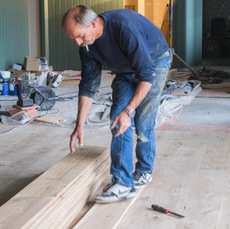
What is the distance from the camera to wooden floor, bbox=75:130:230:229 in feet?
6.82

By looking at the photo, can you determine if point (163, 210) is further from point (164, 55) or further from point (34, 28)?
point (34, 28)

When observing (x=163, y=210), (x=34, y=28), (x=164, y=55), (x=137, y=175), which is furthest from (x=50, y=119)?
(x=34, y=28)

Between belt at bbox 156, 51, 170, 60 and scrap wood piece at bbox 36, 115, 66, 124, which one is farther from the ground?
belt at bbox 156, 51, 170, 60

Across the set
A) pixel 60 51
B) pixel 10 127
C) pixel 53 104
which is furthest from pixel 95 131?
pixel 60 51

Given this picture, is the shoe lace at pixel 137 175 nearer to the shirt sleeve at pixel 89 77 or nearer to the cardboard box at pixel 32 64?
the shirt sleeve at pixel 89 77

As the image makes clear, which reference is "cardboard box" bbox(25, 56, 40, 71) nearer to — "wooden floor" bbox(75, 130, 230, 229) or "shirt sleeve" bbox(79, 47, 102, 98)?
"wooden floor" bbox(75, 130, 230, 229)

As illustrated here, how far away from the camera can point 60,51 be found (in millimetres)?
10945

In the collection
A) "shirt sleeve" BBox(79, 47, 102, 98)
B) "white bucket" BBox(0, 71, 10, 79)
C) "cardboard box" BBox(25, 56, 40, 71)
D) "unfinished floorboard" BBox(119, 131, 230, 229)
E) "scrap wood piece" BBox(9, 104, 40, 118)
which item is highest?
"shirt sleeve" BBox(79, 47, 102, 98)

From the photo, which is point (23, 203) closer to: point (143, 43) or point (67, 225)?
point (67, 225)

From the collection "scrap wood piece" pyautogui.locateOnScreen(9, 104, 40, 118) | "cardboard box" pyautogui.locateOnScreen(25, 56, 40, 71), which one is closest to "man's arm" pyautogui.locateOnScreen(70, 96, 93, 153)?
"scrap wood piece" pyautogui.locateOnScreen(9, 104, 40, 118)

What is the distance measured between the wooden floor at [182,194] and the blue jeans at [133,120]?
190mm

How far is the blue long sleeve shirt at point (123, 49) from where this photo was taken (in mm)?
1977

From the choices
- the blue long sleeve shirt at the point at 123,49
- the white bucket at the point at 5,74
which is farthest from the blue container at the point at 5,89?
the blue long sleeve shirt at the point at 123,49

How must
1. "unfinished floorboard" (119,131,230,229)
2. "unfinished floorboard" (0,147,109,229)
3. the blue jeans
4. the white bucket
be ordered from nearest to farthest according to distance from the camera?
"unfinished floorboard" (0,147,109,229)
"unfinished floorboard" (119,131,230,229)
the blue jeans
the white bucket
